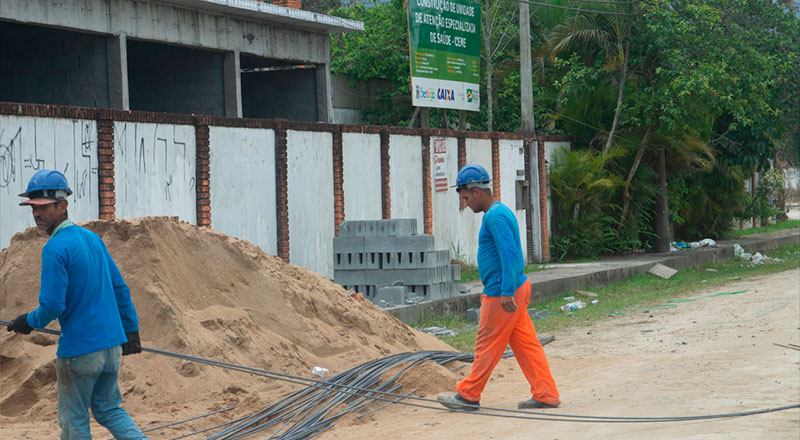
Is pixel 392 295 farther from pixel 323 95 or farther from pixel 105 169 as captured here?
pixel 323 95

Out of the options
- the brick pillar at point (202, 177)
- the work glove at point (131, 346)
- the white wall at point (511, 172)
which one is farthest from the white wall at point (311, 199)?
the work glove at point (131, 346)

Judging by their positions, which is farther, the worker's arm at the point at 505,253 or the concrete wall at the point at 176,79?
the concrete wall at the point at 176,79

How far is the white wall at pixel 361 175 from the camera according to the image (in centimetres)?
1714

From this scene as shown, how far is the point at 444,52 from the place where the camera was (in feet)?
73.8

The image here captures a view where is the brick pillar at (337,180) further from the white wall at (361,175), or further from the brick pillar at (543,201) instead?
the brick pillar at (543,201)

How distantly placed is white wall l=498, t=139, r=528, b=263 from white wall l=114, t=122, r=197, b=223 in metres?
9.82

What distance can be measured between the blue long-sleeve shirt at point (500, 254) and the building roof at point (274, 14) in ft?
41.4

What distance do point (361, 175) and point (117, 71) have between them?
5040 mm

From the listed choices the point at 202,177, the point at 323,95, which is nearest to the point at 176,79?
the point at 323,95

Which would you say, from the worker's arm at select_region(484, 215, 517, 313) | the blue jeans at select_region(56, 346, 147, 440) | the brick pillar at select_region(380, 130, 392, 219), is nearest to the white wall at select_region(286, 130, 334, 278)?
the brick pillar at select_region(380, 130, 392, 219)

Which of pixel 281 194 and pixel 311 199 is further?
pixel 311 199

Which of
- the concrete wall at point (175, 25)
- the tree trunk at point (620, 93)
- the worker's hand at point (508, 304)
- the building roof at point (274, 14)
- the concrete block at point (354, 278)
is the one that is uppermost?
the building roof at point (274, 14)

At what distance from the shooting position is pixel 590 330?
13.3m

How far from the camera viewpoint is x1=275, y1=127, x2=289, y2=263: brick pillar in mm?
15469
